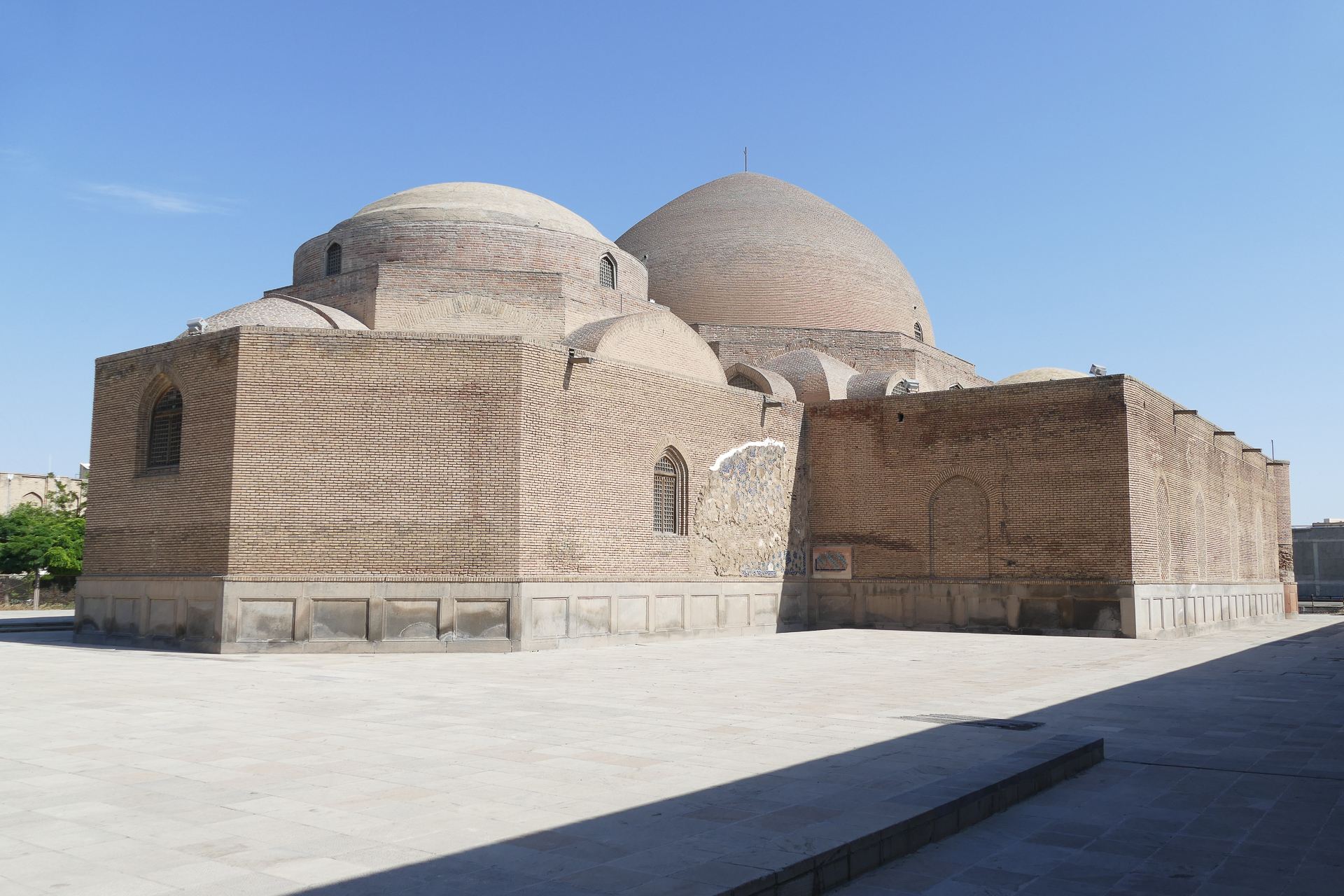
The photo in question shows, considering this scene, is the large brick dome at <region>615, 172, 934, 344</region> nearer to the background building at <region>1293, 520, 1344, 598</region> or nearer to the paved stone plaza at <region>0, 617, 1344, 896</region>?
the paved stone plaza at <region>0, 617, 1344, 896</region>

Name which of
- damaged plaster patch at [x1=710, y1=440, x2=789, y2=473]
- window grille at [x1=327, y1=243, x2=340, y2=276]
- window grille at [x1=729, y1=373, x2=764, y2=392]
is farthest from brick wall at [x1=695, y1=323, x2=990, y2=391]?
window grille at [x1=327, y1=243, x2=340, y2=276]

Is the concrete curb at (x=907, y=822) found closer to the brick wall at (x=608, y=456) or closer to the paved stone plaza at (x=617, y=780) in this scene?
the paved stone plaza at (x=617, y=780)

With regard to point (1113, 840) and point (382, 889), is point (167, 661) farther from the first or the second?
point (1113, 840)

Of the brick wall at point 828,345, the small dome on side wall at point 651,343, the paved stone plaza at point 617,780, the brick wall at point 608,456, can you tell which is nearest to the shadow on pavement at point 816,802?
the paved stone plaza at point 617,780

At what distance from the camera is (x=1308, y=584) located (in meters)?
43.0

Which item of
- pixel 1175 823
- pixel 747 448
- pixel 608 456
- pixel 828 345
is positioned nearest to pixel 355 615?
pixel 608 456

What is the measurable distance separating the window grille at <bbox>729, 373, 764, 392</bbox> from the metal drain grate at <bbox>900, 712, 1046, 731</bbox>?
15.5 meters

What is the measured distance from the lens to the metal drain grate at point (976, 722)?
22.6 feet

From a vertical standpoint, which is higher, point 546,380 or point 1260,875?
point 546,380

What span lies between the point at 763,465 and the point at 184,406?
359 inches

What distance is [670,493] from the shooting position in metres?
16.8

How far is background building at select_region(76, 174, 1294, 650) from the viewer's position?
13562mm

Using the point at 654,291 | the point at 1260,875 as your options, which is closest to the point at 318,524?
the point at 1260,875

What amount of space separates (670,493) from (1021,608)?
6127 millimetres
